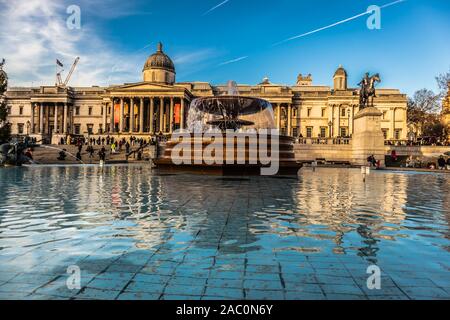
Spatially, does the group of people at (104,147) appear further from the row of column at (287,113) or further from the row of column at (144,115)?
the row of column at (287,113)

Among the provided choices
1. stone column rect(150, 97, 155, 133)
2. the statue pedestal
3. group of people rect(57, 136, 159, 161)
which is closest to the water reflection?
group of people rect(57, 136, 159, 161)

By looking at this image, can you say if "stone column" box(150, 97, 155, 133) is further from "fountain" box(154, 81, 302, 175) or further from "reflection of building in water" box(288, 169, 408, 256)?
"reflection of building in water" box(288, 169, 408, 256)

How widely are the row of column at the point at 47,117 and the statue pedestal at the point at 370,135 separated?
63753mm

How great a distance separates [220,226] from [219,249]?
135cm

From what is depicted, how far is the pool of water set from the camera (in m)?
3.33

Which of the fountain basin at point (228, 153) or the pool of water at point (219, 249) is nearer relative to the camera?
the pool of water at point (219, 249)

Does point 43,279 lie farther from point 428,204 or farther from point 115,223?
point 428,204

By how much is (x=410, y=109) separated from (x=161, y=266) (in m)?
84.3

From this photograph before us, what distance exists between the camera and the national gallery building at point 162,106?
7044cm

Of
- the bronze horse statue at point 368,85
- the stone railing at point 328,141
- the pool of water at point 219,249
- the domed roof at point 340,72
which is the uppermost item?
the domed roof at point 340,72

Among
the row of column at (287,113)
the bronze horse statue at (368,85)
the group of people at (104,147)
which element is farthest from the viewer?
the row of column at (287,113)

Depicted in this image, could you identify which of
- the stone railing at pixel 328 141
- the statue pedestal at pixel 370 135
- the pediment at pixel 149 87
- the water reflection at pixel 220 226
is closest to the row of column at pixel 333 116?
the pediment at pixel 149 87

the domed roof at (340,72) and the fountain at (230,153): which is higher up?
the domed roof at (340,72)

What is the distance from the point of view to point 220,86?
83.7m
